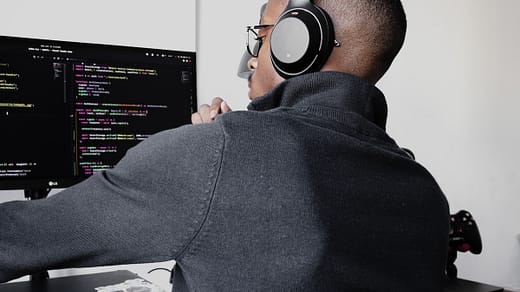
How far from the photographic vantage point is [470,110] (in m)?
2.00

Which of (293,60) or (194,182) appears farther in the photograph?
(293,60)

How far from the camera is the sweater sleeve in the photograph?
56 centimetres

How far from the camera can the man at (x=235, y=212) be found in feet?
1.87

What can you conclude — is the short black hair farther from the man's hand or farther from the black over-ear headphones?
the man's hand

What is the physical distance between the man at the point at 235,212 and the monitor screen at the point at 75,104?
750mm

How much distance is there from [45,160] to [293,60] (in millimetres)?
791

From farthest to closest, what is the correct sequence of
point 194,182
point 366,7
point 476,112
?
1. point 476,112
2. point 366,7
3. point 194,182

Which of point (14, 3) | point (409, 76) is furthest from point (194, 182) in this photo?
point (409, 76)

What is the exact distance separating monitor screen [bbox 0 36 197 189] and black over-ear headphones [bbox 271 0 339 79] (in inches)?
27.1

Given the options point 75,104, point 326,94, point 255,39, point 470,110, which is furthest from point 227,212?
point 470,110

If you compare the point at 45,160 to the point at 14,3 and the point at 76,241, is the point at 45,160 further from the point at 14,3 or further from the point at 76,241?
the point at 76,241

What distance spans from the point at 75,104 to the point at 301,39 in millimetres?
764

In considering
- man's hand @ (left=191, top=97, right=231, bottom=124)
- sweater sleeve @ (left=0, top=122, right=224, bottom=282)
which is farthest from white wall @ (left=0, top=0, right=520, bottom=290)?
sweater sleeve @ (left=0, top=122, right=224, bottom=282)

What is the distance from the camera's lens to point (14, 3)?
56.4 inches
